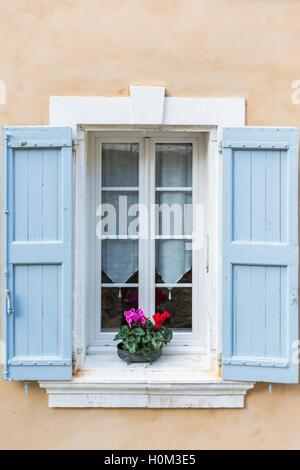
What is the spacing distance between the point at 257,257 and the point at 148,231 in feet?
2.63

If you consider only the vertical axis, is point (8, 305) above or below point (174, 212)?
below

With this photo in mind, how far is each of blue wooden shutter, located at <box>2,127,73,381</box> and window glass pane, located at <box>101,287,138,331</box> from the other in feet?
1.43

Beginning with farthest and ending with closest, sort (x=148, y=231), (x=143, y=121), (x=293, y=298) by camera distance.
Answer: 1. (x=148, y=231)
2. (x=143, y=121)
3. (x=293, y=298)

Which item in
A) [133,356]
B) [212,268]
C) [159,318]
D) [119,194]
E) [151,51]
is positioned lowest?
[133,356]

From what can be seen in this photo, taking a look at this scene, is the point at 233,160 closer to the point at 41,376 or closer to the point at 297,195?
the point at 297,195

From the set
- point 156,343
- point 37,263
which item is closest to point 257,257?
point 156,343

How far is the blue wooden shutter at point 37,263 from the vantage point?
2.49 meters

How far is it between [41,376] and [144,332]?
2.36 feet

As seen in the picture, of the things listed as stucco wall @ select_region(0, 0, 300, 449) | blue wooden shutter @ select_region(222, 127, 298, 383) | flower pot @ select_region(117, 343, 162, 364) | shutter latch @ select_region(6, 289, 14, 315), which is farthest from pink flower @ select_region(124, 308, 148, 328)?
stucco wall @ select_region(0, 0, 300, 449)

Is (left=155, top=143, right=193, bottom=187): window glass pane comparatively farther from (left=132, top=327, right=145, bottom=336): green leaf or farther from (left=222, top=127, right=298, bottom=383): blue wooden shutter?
(left=132, top=327, right=145, bottom=336): green leaf

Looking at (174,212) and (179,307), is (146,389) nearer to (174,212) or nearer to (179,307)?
(179,307)

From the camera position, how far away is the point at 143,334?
2600 millimetres

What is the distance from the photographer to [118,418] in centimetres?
265
